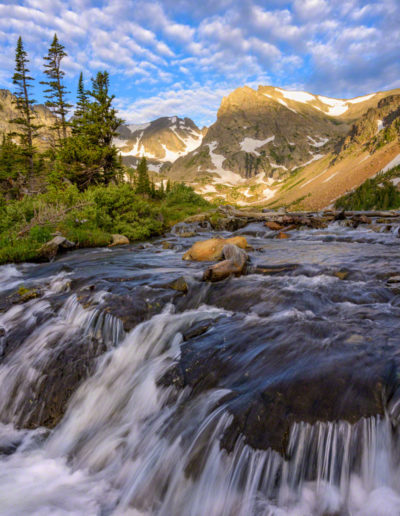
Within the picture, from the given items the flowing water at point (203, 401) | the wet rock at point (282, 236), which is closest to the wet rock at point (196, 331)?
the flowing water at point (203, 401)

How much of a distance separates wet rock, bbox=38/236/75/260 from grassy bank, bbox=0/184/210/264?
1.03 ft

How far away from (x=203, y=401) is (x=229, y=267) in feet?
17.1

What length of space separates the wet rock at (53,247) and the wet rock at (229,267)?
829 centimetres

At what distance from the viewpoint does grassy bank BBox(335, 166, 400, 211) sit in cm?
2703

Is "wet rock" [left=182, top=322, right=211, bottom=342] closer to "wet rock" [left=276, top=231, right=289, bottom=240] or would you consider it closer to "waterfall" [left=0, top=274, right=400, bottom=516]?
"waterfall" [left=0, top=274, right=400, bottom=516]

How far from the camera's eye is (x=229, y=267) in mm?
8617

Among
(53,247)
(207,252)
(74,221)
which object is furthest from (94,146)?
(207,252)

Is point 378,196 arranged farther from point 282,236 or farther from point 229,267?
point 229,267

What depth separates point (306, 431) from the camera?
300 cm

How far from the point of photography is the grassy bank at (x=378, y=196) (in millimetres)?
27031

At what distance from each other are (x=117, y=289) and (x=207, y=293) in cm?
244

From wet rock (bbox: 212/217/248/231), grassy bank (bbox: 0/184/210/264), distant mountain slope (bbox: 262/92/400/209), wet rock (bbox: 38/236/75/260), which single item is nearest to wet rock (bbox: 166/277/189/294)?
wet rock (bbox: 38/236/75/260)

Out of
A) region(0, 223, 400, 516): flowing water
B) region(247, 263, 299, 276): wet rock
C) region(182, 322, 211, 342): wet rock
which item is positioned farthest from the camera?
region(247, 263, 299, 276): wet rock

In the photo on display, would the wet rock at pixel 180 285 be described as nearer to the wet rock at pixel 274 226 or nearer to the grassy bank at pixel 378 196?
the wet rock at pixel 274 226
